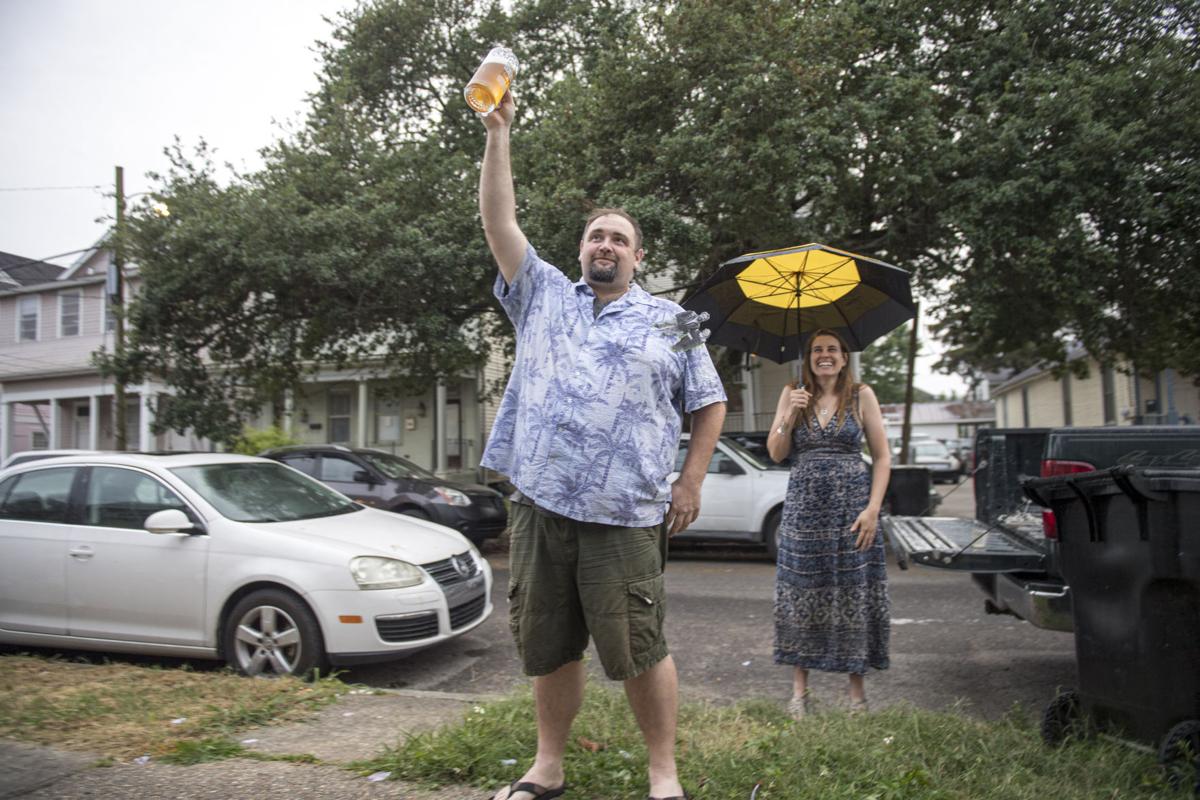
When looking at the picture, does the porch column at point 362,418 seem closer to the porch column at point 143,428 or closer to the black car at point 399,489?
the porch column at point 143,428

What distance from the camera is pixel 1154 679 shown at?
9.87 feet

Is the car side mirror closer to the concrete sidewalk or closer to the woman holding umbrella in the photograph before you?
the concrete sidewalk

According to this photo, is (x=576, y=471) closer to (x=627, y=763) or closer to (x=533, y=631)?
(x=533, y=631)

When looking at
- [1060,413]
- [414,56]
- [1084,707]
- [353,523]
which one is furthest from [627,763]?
[1060,413]

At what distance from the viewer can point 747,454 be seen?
1067 centimetres

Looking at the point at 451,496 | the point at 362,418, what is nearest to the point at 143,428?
the point at 362,418

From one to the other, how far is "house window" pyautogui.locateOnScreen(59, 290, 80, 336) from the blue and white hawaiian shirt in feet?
77.8

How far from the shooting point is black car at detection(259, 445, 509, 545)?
10.9 meters

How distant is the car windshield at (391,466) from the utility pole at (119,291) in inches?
177

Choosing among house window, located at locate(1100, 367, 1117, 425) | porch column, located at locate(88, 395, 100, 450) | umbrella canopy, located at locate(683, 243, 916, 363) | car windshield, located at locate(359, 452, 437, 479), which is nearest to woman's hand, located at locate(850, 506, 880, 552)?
umbrella canopy, located at locate(683, 243, 916, 363)

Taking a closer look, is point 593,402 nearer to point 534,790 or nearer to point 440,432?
point 534,790

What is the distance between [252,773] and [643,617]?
1684 millimetres

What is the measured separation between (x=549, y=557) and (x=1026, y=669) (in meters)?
4.12

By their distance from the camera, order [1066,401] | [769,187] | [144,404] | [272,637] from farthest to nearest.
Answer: [1066,401] < [144,404] < [769,187] < [272,637]
